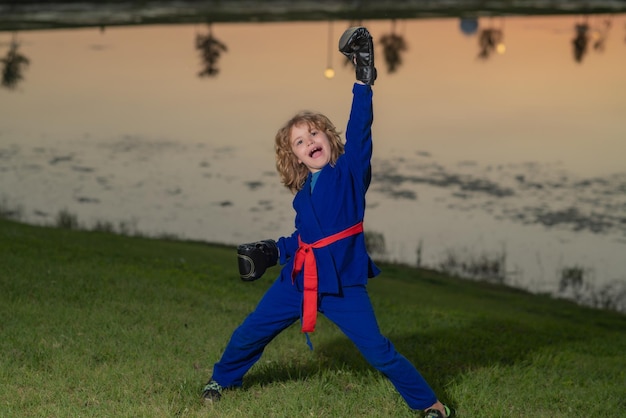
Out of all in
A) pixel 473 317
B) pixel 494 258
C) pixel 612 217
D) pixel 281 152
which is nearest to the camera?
pixel 281 152

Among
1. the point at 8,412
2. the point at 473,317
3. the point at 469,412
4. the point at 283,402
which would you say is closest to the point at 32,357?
the point at 8,412

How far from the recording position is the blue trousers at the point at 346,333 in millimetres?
4977

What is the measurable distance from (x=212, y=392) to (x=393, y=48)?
78.8 ft

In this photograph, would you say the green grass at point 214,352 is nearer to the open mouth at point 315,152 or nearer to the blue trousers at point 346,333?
the blue trousers at point 346,333

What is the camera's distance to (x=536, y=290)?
44.0 feet

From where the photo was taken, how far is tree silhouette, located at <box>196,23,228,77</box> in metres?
25.7

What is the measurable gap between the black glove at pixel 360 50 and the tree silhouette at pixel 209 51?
20.9 m

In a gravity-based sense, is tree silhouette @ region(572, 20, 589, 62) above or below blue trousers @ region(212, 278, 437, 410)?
above

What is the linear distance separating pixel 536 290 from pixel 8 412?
949 cm

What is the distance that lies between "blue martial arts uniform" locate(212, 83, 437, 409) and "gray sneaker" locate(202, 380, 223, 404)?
55 cm

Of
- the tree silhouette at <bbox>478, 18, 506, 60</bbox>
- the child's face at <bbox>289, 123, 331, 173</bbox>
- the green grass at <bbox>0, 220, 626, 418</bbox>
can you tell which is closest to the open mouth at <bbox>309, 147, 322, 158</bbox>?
the child's face at <bbox>289, 123, 331, 173</bbox>

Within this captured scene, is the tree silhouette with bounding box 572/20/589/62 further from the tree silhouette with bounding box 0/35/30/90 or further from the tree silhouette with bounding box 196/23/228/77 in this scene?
the tree silhouette with bounding box 0/35/30/90

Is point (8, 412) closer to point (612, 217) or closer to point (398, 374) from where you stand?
point (398, 374)

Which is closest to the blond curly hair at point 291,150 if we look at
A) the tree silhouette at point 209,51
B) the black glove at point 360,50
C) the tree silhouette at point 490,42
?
the black glove at point 360,50
